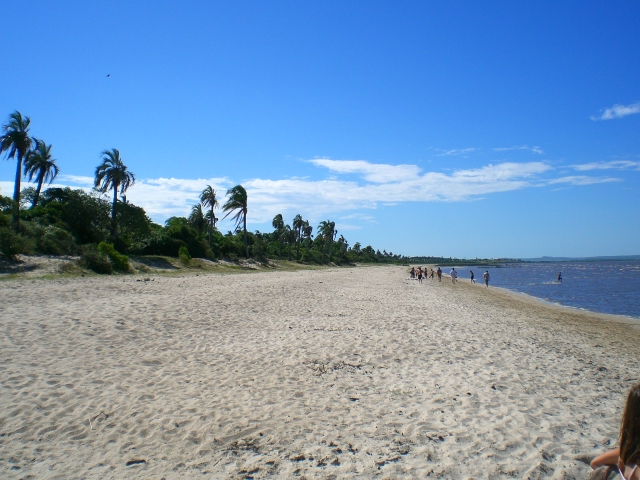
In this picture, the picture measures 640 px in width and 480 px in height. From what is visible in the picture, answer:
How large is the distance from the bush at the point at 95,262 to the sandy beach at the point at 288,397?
514 inches

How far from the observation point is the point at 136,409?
6004 mm

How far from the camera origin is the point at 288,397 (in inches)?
263

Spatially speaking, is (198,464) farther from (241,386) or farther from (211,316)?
(211,316)

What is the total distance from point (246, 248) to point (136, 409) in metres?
49.5

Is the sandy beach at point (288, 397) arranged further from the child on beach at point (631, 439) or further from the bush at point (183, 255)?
the bush at point (183, 255)

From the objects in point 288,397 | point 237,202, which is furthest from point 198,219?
point 288,397

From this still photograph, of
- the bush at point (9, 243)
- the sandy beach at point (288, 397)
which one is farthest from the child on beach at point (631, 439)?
the bush at point (9, 243)

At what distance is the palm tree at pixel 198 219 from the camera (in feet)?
194

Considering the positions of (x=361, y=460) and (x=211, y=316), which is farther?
(x=211, y=316)

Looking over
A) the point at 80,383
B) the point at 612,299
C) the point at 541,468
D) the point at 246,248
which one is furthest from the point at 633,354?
the point at 246,248

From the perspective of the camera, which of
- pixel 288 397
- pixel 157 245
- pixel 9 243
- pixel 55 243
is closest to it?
pixel 288 397

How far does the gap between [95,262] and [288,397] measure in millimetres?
22198

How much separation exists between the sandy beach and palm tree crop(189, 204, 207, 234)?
154 feet

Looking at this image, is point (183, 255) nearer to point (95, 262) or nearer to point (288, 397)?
point (95, 262)
